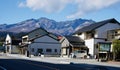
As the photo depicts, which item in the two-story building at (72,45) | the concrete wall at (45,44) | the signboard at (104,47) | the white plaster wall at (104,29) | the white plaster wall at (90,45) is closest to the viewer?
the signboard at (104,47)

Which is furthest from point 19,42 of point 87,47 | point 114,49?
point 114,49

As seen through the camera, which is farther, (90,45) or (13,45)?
(13,45)

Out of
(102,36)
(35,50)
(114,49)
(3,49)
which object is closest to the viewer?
(114,49)

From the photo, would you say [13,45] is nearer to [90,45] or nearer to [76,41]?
[76,41]

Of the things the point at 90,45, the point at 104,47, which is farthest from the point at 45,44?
the point at 104,47

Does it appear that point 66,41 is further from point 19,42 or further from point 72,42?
point 19,42

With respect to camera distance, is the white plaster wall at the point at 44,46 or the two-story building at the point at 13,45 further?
the two-story building at the point at 13,45

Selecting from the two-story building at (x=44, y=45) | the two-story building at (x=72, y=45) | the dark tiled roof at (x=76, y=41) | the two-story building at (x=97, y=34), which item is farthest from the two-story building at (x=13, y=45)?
the two-story building at (x=97, y=34)

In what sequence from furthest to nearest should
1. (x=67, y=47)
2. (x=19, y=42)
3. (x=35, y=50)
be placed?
(x=19, y=42) → (x=35, y=50) → (x=67, y=47)

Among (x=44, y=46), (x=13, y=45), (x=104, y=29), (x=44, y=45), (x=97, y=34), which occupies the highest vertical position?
(x=104, y=29)

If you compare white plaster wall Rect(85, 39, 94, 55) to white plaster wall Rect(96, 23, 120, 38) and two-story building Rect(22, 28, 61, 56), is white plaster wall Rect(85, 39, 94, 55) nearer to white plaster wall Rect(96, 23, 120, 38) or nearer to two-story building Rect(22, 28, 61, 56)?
white plaster wall Rect(96, 23, 120, 38)

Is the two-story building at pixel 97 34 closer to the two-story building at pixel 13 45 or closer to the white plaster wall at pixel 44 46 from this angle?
the white plaster wall at pixel 44 46

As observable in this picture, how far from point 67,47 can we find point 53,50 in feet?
39.6

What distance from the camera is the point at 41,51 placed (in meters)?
90.5
